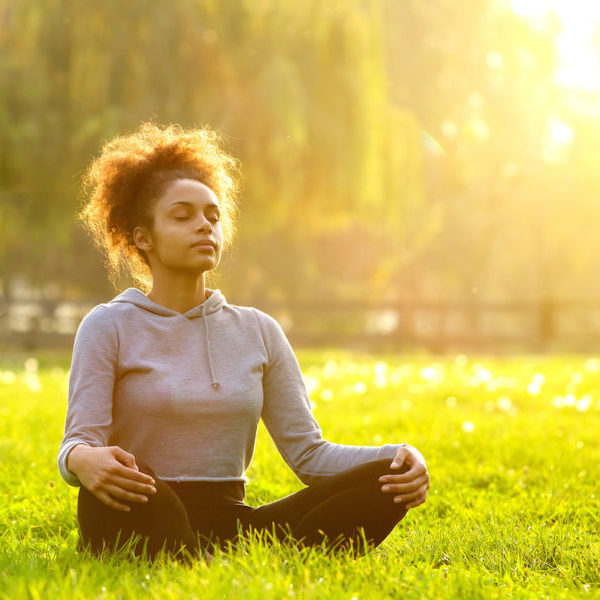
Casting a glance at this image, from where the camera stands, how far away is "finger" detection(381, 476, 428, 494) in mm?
3098

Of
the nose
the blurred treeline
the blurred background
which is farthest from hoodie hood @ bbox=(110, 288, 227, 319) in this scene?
the blurred treeline

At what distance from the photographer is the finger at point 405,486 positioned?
3098 mm

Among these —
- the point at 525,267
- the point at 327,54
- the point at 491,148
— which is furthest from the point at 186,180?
the point at 525,267

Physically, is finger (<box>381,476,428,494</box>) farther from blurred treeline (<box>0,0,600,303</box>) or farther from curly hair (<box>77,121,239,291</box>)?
blurred treeline (<box>0,0,600,303</box>)

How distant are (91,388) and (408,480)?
44.2 inches

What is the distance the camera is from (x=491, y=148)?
2845 cm

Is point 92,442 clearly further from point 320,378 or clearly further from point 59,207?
point 59,207

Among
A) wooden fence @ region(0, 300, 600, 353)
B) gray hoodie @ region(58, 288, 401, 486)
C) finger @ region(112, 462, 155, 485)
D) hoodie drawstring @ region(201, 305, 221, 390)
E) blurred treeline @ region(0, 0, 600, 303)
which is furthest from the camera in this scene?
wooden fence @ region(0, 300, 600, 353)

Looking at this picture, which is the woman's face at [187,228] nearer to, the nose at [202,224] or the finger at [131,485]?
the nose at [202,224]

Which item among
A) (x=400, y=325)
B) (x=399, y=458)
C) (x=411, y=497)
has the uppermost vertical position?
(x=399, y=458)

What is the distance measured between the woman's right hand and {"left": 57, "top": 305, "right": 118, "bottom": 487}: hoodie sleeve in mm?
116

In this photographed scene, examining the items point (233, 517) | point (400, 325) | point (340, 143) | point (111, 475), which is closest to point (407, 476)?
point (233, 517)

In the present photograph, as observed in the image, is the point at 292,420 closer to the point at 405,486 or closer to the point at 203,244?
the point at 405,486

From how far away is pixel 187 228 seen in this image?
3400 mm
